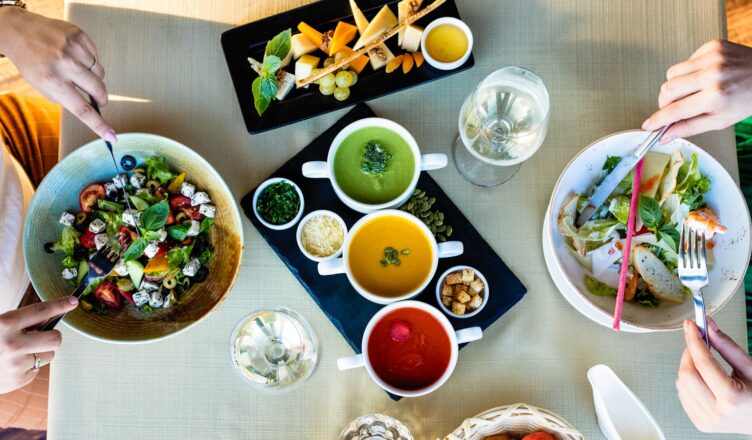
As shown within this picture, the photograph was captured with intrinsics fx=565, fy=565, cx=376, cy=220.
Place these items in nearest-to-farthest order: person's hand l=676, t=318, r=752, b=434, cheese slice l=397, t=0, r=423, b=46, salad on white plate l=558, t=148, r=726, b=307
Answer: person's hand l=676, t=318, r=752, b=434 < salad on white plate l=558, t=148, r=726, b=307 < cheese slice l=397, t=0, r=423, b=46

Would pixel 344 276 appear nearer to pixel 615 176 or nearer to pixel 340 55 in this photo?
pixel 340 55

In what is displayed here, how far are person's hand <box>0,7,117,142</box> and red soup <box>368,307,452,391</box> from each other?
0.69m

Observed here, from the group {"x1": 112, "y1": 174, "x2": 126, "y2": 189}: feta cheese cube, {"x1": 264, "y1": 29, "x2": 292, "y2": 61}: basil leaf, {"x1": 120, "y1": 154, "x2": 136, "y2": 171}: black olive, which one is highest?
{"x1": 264, "y1": 29, "x2": 292, "y2": 61}: basil leaf

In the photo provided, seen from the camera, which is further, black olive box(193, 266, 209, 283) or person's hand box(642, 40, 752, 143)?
black olive box(193, 266, 209, 283)

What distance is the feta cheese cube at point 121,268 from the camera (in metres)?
1.18

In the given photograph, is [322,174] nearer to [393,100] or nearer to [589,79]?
[393,100]

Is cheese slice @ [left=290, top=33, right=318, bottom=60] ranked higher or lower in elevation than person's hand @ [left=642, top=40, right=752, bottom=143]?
higher

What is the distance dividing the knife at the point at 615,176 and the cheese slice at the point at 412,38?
511 millimetres

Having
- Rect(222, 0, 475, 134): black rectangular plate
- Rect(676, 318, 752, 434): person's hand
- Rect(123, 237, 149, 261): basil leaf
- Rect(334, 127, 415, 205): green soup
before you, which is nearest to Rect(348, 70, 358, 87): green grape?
Rect(222, 0, 475, 134): black rectangular plate

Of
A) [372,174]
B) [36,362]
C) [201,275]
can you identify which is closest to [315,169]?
[372,174]

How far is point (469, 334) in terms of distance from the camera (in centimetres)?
117

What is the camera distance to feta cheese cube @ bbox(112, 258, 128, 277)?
1.18 m

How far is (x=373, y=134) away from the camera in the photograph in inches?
50.2

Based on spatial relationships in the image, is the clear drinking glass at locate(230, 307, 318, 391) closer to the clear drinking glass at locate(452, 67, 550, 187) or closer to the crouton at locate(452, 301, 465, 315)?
the crouton at locate(452, 301, 465, 315)
